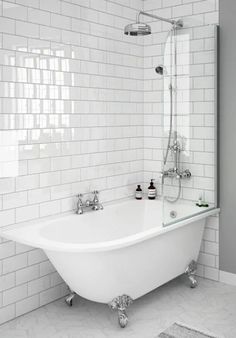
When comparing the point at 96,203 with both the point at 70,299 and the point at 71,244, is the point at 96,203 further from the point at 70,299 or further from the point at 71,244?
the point at 71,244

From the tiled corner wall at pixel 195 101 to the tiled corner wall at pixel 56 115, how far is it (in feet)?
0.63

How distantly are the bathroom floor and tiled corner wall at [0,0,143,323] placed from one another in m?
0.20

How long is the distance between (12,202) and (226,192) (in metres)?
2.07

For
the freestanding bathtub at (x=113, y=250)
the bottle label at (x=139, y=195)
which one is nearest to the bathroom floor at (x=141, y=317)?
the freestanding bathtub at (x=113, y=250)

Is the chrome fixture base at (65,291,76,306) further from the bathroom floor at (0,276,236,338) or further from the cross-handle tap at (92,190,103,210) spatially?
the cross-handle tap at (92,190,103,210)

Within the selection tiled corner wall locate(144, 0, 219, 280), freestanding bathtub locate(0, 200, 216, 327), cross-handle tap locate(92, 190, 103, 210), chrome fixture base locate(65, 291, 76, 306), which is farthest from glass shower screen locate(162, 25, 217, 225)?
chrome fixture base locate(65, 291, 76, 306)

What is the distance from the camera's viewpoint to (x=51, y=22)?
3.96m

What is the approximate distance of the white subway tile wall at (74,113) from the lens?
3705 millimetres

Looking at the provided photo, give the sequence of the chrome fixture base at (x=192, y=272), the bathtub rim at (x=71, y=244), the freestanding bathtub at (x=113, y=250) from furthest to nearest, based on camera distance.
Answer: the chrome fixture base at (x=192, y=272)
the freestanding bathtub at (x=113, y=250)
the bathtub rim at (x=71, y=244)

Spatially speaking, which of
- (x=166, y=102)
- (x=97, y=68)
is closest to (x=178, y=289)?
(x=166, y=102)

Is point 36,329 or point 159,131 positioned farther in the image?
point 159,131

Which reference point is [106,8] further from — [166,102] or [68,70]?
[166,102]

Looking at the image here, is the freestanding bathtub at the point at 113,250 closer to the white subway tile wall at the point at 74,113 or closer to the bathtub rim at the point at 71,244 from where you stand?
the bathtub rim at the point at 71,244

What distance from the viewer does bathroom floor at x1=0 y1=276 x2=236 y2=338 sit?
11.5ft
